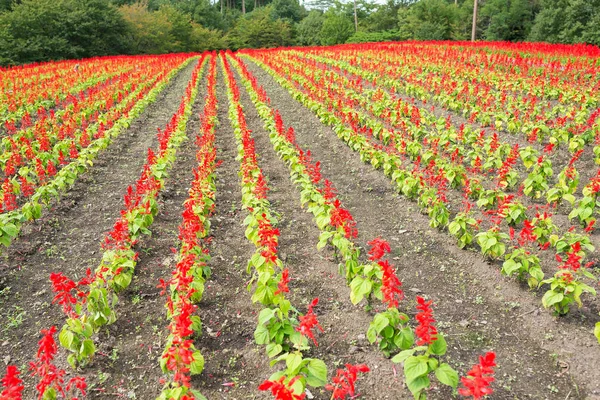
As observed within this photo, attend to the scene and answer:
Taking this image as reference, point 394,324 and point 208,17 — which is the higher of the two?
point 208,17

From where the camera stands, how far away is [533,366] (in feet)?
14.0

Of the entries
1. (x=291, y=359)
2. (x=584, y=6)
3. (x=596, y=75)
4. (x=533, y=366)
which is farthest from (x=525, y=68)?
(x=584, y=6)

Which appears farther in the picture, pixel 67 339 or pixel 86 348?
pixel 86 348

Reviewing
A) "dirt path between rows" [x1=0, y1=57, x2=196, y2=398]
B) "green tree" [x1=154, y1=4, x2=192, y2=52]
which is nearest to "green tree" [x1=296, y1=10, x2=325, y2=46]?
"green tree" [x1=154, y1=4, x2=192, y2=52]

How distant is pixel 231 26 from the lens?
73.5 metres

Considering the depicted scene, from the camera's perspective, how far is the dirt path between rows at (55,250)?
16.5ft

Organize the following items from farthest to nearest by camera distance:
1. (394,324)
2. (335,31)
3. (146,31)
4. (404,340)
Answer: (335,31)
(146,31)
(394,324)
(404,340)

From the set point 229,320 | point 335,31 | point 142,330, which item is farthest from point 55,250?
point 335,31

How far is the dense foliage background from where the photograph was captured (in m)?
36.8

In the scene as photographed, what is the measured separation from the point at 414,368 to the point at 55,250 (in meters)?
5.89

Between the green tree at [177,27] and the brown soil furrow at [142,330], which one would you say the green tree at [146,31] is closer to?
the green tree at [177,27]

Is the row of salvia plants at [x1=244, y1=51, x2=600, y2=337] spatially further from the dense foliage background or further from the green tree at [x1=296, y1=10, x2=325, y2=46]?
the green tree at [x1=296, y1=10, x2=325, y2=46]

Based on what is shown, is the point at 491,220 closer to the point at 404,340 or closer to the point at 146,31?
the point at 404,340

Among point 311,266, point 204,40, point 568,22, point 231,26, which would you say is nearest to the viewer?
point 311,266
